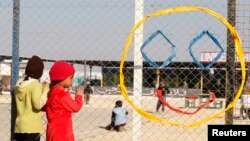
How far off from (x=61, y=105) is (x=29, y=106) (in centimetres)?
45

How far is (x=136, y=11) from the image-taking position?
5352 millimetres

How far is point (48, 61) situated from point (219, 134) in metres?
2.20

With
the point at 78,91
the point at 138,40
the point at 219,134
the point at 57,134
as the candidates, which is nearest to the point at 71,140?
the point at 57,134

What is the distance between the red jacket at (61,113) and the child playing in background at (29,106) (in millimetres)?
199

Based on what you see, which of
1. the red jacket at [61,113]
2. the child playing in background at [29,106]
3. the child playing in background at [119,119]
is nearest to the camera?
A: the red jacket at [61,113]

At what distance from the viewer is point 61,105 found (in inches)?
180

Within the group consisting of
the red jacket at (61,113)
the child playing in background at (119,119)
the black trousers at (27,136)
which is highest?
the red jacket at (61,113)

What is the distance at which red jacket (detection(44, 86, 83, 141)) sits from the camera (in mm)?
4559

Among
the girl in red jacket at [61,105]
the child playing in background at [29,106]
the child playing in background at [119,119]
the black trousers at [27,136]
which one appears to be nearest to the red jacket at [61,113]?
the girl in red jacket at [61,105]

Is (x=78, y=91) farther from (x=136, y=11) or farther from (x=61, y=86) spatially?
(x=136, y=11)

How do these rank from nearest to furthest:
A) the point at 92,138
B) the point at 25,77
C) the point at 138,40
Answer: the point at 25,77 < the point at 138,40 < the point at 92,138

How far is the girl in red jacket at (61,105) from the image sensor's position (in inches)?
180

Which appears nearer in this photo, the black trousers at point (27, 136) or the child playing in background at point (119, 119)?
the black trousers at point (27, 136)

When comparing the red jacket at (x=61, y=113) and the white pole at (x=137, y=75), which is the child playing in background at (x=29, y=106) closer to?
the red jacket at (x=61, y=113)
